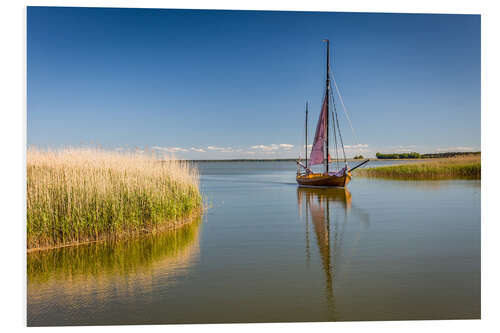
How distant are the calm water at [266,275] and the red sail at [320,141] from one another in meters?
10.6

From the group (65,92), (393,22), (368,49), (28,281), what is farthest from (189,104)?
(28,281)

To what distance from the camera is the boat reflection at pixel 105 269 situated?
4.38 m

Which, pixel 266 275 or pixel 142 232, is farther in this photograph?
pixel 142 232

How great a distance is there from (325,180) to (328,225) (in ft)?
31.0

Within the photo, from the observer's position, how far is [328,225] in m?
8.62

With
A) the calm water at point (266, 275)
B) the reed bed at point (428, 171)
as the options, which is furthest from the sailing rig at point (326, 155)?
the calm water at point (266, 275)

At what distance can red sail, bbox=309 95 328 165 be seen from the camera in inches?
736

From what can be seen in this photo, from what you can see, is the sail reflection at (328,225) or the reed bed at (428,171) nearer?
the sail reflection at (328,225)

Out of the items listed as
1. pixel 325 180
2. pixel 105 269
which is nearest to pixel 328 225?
pixel 105 269

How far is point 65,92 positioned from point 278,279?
4.77 meters

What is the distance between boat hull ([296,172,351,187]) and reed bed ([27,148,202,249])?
32.5 ft

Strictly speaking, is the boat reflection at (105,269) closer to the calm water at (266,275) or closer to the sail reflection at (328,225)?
the calm water at (266,275)

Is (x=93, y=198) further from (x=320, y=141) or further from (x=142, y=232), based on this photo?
(x=320, y=141)
